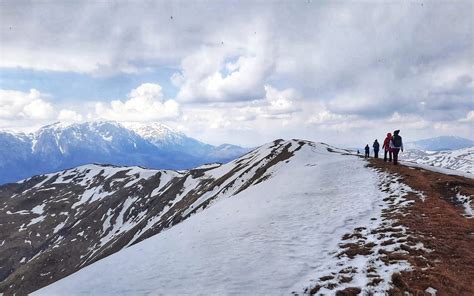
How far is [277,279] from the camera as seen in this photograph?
11469 mm

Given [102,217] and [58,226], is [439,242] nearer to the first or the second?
[102,217]

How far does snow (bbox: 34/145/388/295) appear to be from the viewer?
11.9m

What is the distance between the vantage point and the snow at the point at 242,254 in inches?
470

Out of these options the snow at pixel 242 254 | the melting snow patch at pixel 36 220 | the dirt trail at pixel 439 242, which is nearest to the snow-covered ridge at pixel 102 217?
the melting snow patch at pixel 36 220

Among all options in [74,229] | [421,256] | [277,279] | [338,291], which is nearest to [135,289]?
[277,279]

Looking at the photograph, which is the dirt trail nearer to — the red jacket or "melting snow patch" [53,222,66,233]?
the red jacket

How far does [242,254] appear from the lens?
574 inches

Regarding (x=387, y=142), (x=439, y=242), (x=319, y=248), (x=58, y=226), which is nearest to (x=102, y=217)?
(x=58, y=226)

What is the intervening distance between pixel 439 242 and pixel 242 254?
8234 mm

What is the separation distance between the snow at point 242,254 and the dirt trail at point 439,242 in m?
2.76

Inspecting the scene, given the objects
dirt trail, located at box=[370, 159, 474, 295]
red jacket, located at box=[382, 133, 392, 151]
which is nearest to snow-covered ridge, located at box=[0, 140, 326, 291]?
red jacket, located at box=[382, 133, 392, 151]

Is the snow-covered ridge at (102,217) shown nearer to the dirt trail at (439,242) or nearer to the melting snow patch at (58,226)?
the melting snow patch at (58,226)

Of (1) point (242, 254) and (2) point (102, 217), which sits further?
(2) point (102, 217)

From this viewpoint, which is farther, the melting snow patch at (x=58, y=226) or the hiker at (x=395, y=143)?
the melting snow patch at (x=58, y=226)
